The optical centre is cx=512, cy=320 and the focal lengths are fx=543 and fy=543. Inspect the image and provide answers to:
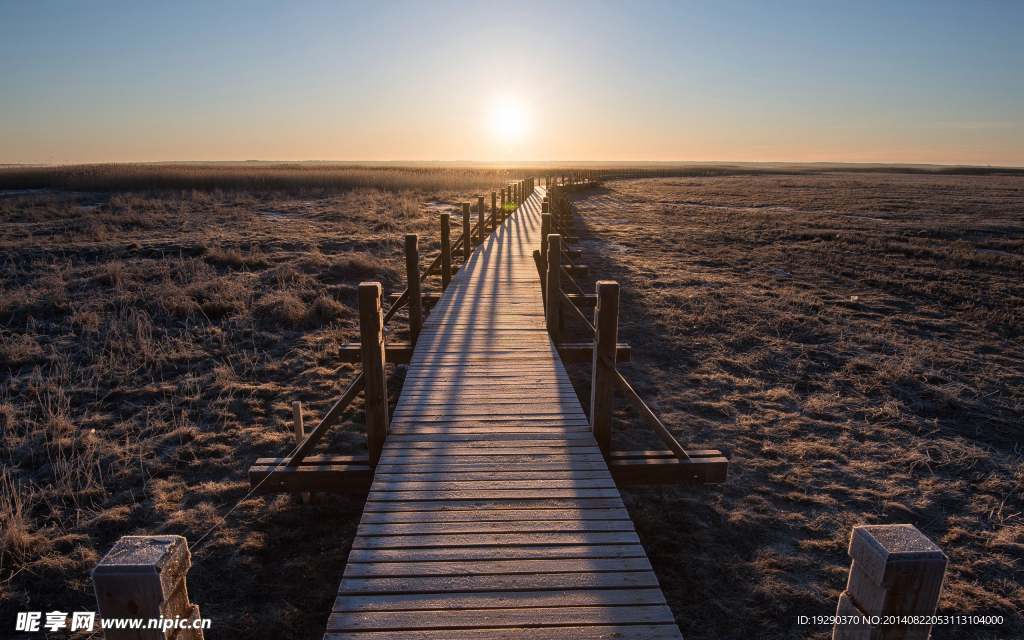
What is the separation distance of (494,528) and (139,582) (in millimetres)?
1843

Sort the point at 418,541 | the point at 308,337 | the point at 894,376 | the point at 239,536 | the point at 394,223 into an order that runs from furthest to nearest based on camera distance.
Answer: the point at 394,223, the point at 308,337, the point at 894,376, the point at 239,536, the point at 418,541

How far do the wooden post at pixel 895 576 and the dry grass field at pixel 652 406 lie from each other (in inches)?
72.4

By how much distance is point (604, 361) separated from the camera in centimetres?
431

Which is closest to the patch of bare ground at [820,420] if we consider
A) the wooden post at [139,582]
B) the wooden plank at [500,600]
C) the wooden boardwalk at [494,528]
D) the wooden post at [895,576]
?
the wooden boardwalk at [494,528]

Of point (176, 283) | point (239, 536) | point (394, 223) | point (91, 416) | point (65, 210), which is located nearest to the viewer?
point (239, 536)

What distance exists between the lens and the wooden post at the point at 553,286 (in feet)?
22.4

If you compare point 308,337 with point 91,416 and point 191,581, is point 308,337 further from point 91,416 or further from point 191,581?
point 191,581

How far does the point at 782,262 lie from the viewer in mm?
15633

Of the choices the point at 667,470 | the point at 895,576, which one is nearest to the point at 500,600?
the point at 895,576

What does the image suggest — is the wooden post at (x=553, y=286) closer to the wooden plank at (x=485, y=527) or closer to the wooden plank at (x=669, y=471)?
the wooden plank at (x=669, y=471)

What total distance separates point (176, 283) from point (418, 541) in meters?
11.4

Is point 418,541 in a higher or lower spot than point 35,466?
higher

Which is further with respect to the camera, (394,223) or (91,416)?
(394,223)

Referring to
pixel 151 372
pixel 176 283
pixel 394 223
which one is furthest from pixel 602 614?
pixel 394 223
